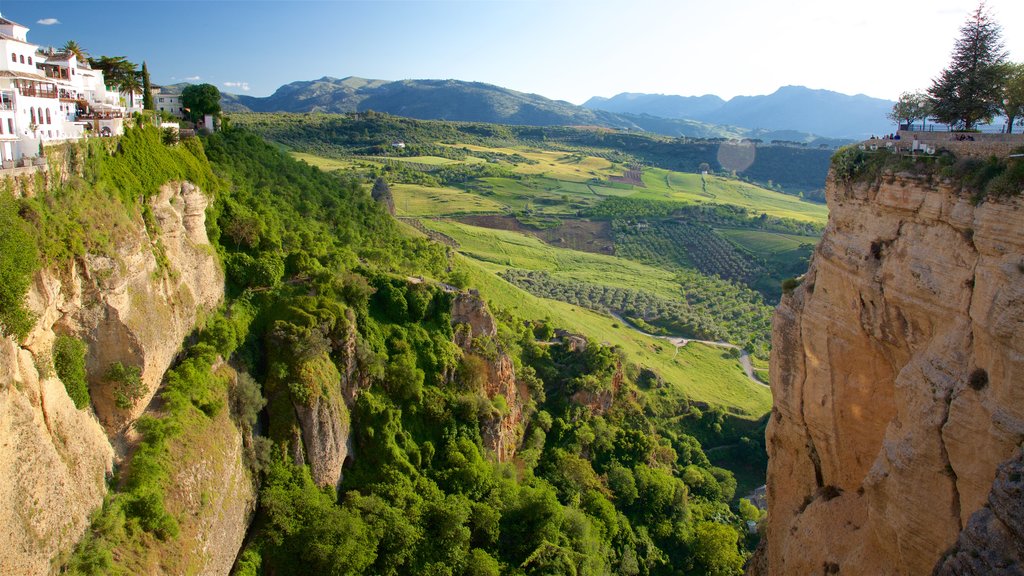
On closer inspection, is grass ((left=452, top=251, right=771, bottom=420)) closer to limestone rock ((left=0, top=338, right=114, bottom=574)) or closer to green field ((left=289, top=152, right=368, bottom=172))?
limestone rock ((left=0, top=338, right=114, bottom=574))

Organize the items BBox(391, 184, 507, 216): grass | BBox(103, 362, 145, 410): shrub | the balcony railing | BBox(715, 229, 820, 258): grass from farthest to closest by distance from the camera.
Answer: BBox(391, 184, 507, 216): grass
BBox(715, 229, 820, 258): grass
the balcony railing
BBox(103, 362, 145, 410): shrub

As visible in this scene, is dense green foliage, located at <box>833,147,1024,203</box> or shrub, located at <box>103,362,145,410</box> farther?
shrub, located at <box>103,362,145,410</box>

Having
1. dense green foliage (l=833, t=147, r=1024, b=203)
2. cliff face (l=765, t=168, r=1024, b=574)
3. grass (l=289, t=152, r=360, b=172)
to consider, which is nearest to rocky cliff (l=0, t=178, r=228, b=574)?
cliff face (l=765, t=168, r=1024, b=574)

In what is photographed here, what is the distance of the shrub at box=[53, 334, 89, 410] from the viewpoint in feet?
81.5

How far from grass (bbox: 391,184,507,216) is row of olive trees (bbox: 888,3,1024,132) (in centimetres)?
11812

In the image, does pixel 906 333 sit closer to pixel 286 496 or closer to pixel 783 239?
pixel 286 496

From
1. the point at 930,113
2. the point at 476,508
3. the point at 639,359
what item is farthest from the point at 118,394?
the point at 639,359

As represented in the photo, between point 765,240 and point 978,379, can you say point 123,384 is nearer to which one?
point 978,379

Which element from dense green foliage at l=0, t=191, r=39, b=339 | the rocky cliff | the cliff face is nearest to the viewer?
the cliff face

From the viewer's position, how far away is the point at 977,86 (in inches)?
1006

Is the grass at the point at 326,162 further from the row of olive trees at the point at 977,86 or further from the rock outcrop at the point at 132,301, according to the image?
the row of olive trees at the point at 977,86

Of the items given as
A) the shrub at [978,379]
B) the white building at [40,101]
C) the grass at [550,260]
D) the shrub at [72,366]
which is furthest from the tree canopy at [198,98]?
the grass at [550,260]

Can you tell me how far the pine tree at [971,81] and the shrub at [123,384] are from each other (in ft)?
115

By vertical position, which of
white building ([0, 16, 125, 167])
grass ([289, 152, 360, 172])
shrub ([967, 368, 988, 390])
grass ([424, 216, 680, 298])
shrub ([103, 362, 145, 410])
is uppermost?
white building ([0, 16, 125, 167])
